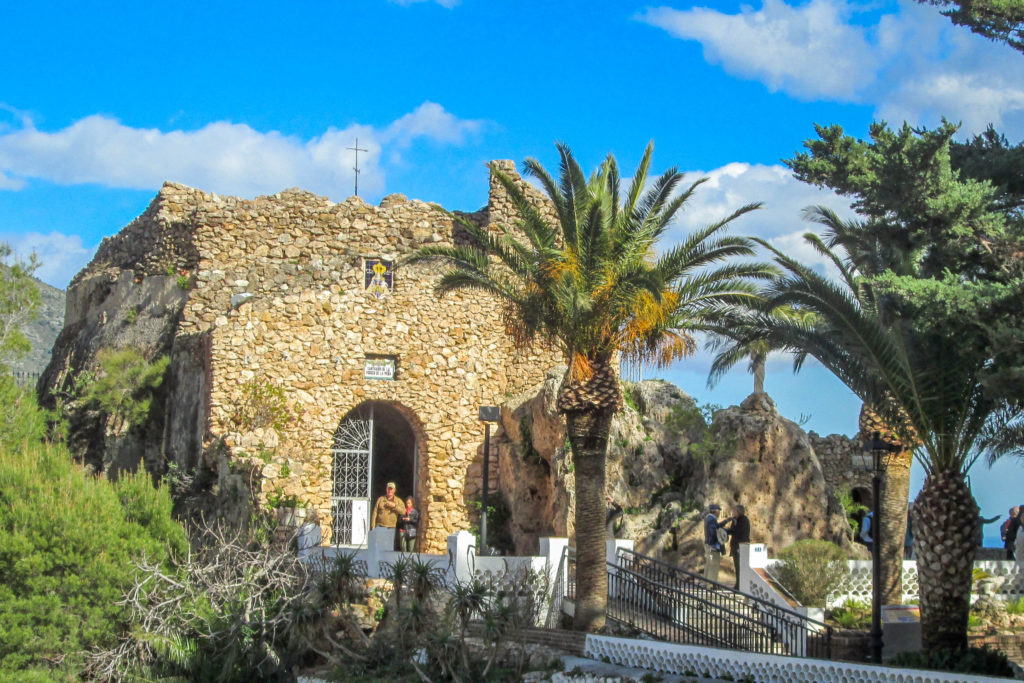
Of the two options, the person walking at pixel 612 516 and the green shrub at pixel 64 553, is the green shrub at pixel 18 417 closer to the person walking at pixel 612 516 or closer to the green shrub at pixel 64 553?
the green shrub at pixel 64 553

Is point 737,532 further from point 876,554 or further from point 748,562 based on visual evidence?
point 876,554

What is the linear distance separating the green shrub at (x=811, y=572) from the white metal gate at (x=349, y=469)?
9.26 meters

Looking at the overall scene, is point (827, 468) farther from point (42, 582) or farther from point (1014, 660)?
point (42, 582)

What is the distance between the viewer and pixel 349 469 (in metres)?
23.4

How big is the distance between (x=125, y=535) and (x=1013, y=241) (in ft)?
51.5

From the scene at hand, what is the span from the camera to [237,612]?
58.8 ft

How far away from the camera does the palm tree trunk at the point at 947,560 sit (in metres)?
13.9

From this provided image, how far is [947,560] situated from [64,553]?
47.0ft

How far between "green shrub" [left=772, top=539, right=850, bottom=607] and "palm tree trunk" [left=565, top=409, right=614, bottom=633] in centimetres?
289

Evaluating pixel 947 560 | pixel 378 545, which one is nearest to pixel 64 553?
pixel 378 545

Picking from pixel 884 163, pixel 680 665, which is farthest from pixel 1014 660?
pixel 884 163

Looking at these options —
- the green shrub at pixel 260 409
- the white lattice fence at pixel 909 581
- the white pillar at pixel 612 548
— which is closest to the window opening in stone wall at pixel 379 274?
the green shrub at pixel 260 409

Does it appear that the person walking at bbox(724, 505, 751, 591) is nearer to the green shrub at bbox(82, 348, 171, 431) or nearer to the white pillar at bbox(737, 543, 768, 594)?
the white pillar at bbox(737, 543, 768, 594)

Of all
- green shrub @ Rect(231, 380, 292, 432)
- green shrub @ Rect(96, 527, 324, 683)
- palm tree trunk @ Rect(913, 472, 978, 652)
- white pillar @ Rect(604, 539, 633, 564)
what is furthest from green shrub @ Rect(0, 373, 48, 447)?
palm tree trunk @ Rect(913, 472, 978, 652)
